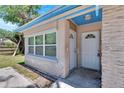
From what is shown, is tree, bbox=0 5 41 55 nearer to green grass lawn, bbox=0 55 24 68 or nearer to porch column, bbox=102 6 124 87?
green grass lawn, bbox=0 55 24 68

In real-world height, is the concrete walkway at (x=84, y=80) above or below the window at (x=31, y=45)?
below

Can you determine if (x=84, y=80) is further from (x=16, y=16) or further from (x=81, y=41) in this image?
(x=16, y=16)

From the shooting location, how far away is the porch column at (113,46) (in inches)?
134

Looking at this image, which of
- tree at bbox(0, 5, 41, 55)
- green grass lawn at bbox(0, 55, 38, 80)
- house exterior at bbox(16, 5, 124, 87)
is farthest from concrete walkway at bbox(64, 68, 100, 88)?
tree at bbox(0, 5, 41, 55)

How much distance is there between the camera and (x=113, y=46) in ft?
11.7

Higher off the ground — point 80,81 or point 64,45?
point 64,45

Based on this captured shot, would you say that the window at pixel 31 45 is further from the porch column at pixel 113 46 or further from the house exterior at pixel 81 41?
the porch column at pixel 113 46

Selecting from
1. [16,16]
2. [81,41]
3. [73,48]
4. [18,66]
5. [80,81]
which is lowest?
[18,66]

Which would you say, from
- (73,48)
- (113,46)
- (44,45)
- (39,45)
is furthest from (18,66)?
(113,46)

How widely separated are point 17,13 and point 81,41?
14.0 metres

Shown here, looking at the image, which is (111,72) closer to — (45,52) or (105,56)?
(105,56)

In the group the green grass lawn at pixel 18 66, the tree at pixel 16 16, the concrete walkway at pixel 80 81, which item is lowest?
the green grass lawn at pixel 18 66

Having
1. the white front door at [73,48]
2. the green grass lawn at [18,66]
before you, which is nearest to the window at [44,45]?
the white front door at [73,48]

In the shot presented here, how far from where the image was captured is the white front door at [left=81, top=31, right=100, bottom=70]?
6281mm
